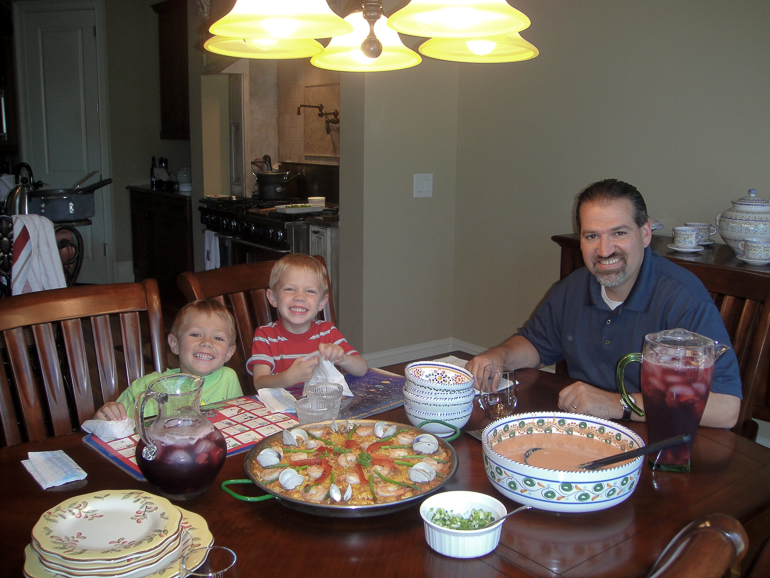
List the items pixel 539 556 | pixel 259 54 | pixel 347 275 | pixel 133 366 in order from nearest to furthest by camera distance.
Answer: pixel 539 556, pixel 259 54, pixel 133 366, pixel 347 275

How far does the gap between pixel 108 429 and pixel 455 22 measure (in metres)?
0.94

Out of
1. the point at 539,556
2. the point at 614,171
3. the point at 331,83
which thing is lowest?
the point at 539,556

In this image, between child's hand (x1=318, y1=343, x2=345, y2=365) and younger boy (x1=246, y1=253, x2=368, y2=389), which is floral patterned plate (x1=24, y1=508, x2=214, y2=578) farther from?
younger boy (x1=246, y1=253, x2=368, y2=389)

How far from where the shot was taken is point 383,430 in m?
1.16

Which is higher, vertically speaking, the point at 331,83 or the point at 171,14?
the point at 171,14

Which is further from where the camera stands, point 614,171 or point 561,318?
point 614,171

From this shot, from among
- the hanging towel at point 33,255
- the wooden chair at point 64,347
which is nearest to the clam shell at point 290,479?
the wooden chair at point 64,347

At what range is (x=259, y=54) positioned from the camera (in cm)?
134

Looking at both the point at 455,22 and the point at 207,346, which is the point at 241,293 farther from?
the point at 455,22

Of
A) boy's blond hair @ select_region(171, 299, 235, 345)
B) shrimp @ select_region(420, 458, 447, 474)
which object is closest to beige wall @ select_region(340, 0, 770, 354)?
boy's blond hair @ select_region(171, 299, 235, 345)

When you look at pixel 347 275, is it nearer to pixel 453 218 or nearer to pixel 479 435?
pixel 453 218

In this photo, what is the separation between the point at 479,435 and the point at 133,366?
2.90 ft

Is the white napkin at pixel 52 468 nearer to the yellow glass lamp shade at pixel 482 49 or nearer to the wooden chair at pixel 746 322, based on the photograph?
the yellow glass lamp shade at pixel 482 49

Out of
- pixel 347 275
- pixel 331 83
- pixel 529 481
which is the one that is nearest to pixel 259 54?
pixel 529 481
